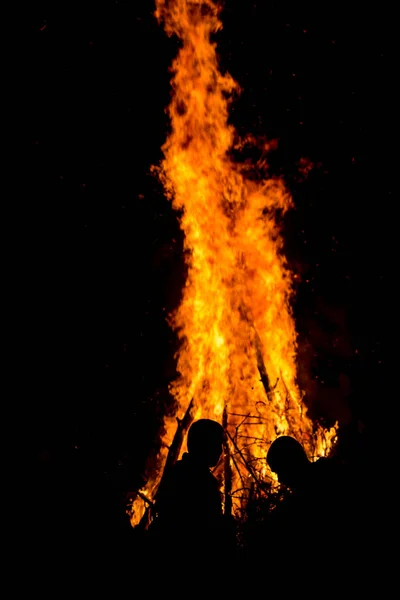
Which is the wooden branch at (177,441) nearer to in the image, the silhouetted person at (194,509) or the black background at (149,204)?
the black background at (149,204)

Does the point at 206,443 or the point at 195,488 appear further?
the point at 206,443

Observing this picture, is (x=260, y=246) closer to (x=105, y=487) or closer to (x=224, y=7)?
(x=224, y=7)

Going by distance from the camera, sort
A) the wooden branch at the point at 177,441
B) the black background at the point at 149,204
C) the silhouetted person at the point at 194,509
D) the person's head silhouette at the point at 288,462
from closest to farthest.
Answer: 1. the silhouetted person at the point at 194,509
2. the person's head silhouette at the point at 288,462
3. the wooden branch at the point at 177,441
4. the black background at the point at 149,204

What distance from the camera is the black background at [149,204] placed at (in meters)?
7.21

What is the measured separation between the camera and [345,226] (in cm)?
785

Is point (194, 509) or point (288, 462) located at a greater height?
point (288, 462)

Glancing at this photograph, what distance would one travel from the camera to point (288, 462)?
2758 millimetres

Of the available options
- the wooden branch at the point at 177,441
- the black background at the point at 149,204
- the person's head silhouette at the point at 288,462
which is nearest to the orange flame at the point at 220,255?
the wooden branch at the point at 177,441

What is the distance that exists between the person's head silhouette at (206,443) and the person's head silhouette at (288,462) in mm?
445

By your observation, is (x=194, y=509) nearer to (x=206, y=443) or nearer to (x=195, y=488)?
(x=195, y=488)

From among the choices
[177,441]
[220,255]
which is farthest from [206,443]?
[220,255]

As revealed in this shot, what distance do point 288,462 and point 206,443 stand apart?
62 centimetres

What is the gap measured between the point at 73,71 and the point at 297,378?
8.54 metres

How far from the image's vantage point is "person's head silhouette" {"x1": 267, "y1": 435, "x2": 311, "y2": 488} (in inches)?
105
